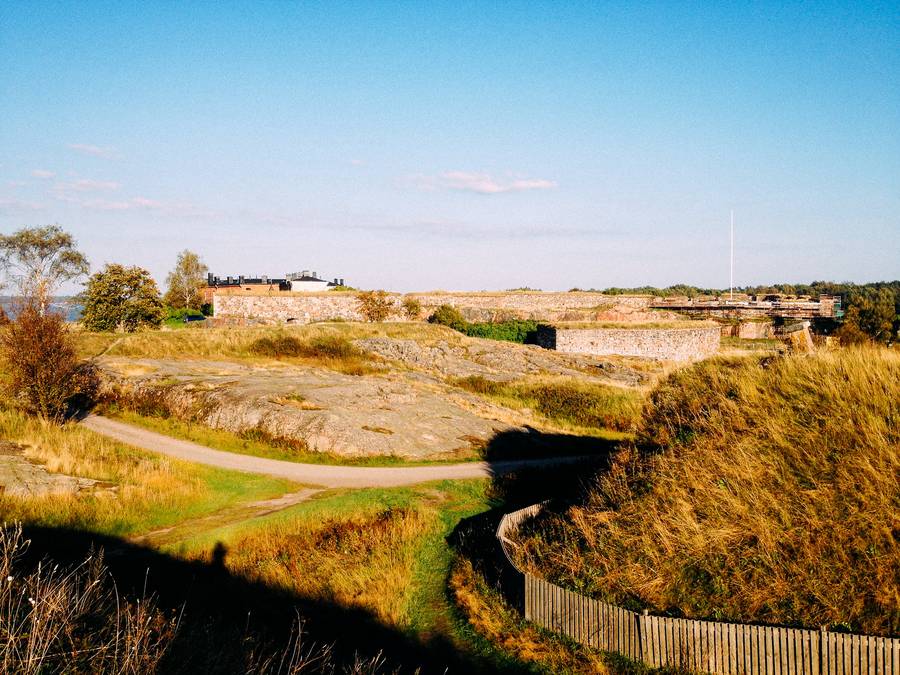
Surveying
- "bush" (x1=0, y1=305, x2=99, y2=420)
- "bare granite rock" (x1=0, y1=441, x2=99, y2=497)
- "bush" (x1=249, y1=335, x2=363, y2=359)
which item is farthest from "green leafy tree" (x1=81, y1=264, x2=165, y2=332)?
"bare granite rock" (x1=0, y1=441, x2=99, y2=497)

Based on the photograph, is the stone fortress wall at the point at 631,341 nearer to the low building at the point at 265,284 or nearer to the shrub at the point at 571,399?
the shrub at the point at 571,399

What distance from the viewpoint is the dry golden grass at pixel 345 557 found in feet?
40.9

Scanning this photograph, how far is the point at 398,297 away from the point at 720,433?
57311mm

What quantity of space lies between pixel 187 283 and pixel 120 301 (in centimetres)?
3244

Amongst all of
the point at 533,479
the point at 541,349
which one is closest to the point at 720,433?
the point at 533,479

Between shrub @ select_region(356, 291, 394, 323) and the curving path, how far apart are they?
39.6 m

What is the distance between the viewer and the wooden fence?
796 centimetres

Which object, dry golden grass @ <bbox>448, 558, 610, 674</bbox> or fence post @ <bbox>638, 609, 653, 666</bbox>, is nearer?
fence post @ <bbox>638, 609, 653, 666</bbox>

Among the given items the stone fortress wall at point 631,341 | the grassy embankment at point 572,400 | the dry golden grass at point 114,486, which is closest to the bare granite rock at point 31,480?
the dry golden grass at point 114,486

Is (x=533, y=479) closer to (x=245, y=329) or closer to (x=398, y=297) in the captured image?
(x=245, y=329)

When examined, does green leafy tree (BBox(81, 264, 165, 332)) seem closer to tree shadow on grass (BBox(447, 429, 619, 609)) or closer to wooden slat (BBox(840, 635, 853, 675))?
tree shadow on grass (BBox(447, 429, 619, 609))

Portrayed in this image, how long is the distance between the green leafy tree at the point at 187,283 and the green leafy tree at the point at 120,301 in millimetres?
26172

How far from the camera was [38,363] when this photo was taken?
2283 centimetres

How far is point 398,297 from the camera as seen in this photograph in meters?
68.6
